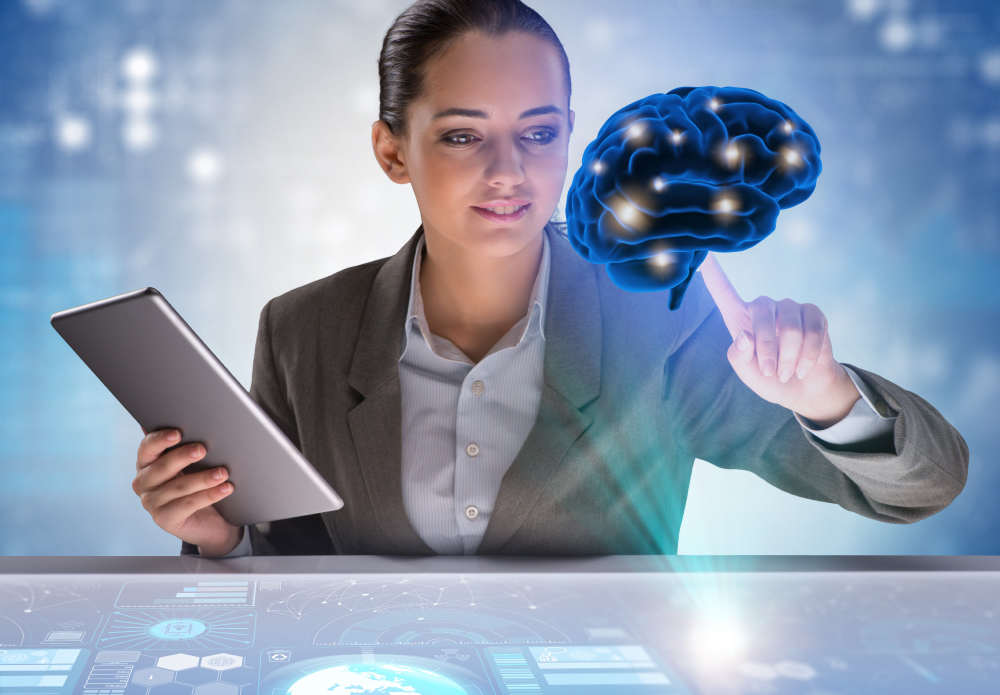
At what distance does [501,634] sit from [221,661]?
0.24 metres

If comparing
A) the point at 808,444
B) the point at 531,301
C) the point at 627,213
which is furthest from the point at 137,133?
the point at 627,213

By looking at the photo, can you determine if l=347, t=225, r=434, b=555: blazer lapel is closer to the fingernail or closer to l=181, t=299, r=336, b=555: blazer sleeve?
l=181, t=299, r=336, b=555: blazer sleeve

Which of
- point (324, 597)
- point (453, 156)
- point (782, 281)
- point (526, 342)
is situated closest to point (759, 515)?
point (782, 281)

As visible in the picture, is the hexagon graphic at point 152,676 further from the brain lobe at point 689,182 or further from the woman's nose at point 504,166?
the woman's nose at point 504,166

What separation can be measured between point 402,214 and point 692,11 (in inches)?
48.9

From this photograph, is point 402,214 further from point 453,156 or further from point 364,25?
point 453,156

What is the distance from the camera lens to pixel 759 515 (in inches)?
131

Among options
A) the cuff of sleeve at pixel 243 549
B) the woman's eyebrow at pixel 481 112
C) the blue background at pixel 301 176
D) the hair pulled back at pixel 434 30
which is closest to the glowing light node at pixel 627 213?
the woman's eyebrow at pixel 481 112

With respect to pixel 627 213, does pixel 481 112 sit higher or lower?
higher

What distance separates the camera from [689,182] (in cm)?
76

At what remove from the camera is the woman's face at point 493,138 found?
1.19m

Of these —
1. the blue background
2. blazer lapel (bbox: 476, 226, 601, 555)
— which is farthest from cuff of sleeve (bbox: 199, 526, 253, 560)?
the blue background

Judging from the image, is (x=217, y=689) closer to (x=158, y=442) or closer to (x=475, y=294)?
(x=158, y=442)

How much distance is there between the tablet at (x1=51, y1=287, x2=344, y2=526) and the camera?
94 centimetres
